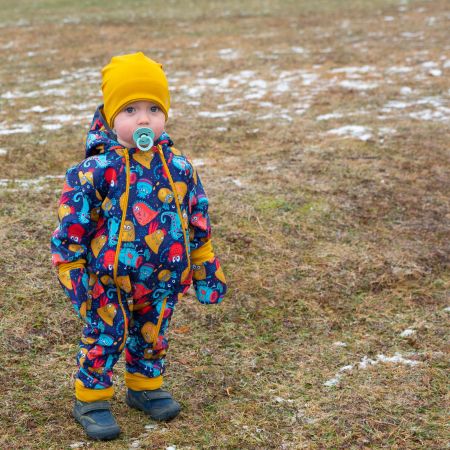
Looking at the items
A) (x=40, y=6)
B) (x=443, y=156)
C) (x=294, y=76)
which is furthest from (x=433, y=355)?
(x=40, y=6)

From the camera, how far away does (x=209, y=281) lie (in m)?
3.10

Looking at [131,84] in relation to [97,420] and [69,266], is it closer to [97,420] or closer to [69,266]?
[69,266]

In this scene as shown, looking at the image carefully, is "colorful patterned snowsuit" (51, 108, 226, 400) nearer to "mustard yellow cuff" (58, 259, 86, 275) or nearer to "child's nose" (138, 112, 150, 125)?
"mustard yellow cuff" (58, 259, 86, 275)

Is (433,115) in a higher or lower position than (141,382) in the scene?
lower

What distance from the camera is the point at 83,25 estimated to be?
1459 centimetres

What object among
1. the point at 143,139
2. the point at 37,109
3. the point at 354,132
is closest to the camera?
the point at 143,139

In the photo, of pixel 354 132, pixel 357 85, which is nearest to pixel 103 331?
pixel 354 132

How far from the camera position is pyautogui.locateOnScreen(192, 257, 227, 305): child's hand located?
122 inches

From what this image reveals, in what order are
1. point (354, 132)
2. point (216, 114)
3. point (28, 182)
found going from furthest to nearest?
point (216, 114), point (354, 132), point (28, 182)

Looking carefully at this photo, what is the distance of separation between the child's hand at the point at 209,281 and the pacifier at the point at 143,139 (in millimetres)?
630

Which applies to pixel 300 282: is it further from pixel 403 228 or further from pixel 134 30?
pixel 134 30

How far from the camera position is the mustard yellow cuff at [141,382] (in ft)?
10.4

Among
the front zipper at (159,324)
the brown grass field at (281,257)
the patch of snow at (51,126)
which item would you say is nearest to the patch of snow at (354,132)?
the brown grass field at (281,257)

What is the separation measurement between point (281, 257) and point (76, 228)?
2.27 m
